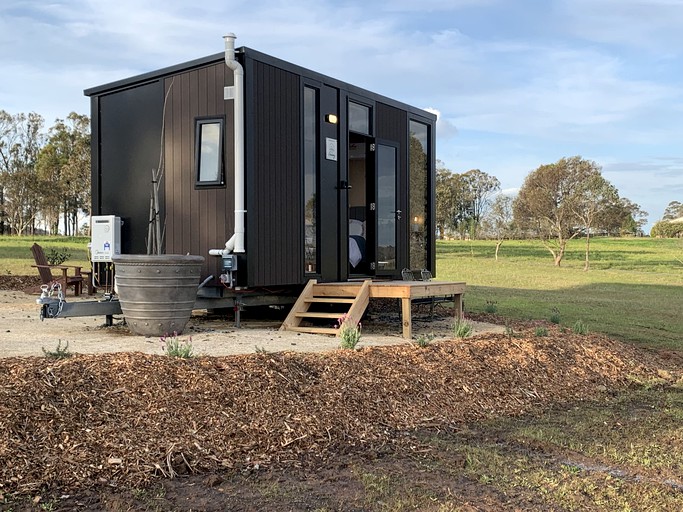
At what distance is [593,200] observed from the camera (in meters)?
32.8

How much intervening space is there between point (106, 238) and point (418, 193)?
483 cm

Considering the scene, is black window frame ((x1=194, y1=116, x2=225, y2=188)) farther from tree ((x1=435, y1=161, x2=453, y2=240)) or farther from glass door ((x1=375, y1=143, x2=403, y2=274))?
tree ((x1=435, y1=161, x2=453, y2=240))

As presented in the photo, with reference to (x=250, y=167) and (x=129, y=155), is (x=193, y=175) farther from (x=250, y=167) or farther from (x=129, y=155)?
(x=129, y=155)

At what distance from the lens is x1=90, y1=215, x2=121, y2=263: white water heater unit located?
30.0 feet

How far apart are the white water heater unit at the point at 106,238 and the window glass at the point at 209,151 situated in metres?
1.58

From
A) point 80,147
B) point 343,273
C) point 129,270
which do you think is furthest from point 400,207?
point 80,147

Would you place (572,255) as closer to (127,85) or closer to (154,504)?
(127,85)

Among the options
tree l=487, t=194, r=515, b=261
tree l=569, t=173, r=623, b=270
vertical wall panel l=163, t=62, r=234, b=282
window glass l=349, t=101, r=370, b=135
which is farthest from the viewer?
tree l=487, t=194, r=515, b=261

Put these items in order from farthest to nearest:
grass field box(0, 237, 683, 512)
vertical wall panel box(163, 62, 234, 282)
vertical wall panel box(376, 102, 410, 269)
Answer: vertical wall panel box(376, 102, 410, 269) < vertical wall panel box(163, 62, 234, 282) < grass field box(0, 237, 683, 512)

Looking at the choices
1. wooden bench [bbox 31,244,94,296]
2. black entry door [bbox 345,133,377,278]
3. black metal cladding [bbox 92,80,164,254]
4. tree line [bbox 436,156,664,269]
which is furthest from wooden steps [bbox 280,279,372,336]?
tree line [bbox 436,156,664,269]

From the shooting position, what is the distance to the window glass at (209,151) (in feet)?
26.9

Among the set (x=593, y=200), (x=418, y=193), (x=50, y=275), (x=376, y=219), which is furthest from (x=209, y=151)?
(x=593, y=200)

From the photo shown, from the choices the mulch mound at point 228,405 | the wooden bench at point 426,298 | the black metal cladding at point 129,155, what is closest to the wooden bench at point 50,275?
the black metal cladding at point 129,155

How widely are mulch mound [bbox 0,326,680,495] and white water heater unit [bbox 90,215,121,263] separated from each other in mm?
4296
